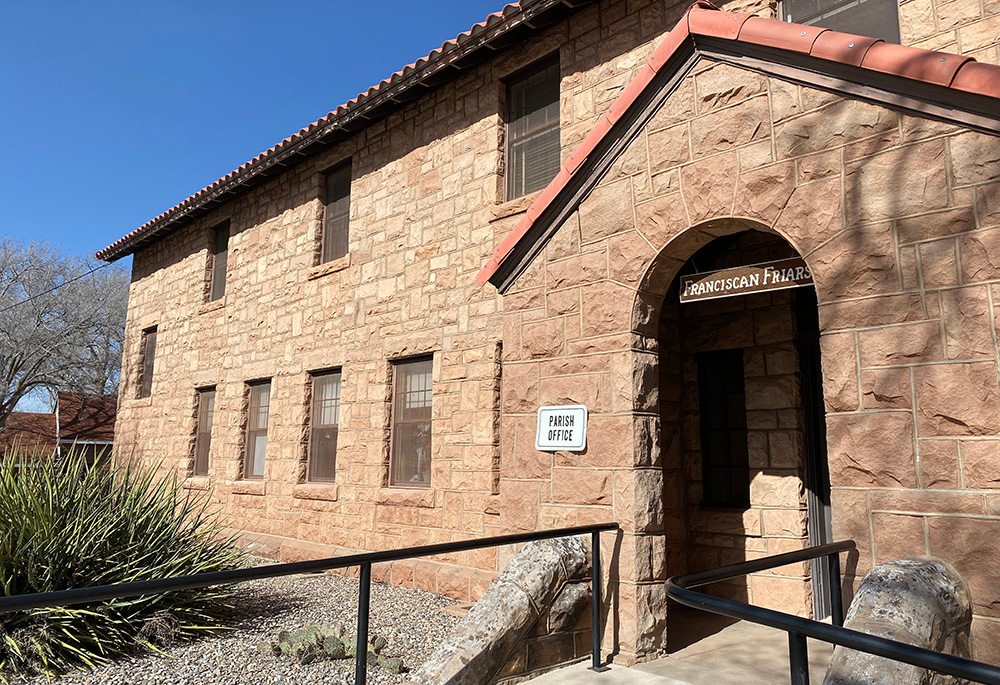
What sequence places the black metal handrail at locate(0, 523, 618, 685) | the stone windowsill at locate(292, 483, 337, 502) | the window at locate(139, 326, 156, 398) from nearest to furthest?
the black metal handrail at locate(0, 523, 618, 685), the stone windowsill at locate(292, 483, 337, 502), the window at locate(139, 326, 156, 398)

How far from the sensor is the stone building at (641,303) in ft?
11.6

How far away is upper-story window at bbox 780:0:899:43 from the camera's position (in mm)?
5609

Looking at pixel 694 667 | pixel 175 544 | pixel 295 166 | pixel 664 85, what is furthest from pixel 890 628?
pixel 295 166

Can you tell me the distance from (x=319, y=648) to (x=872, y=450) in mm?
4125

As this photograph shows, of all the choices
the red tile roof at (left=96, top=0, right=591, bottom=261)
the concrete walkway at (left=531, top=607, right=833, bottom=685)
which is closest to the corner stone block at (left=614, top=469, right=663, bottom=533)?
the concrete walkway at (left=531, top=607, right=833, bottom=685)

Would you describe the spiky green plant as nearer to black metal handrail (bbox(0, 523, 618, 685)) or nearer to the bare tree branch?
black metal handrail (bbox(0, 523, 618, 685))

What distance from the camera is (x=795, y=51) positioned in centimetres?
408

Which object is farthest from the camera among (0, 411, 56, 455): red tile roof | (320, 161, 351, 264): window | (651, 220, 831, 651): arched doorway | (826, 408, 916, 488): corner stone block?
(0, 411, 56, 455): red tile roof

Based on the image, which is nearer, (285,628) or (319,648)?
(319,648)

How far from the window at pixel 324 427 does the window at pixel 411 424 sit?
1.33 m

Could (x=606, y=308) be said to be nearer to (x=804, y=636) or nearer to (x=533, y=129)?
(x=804, y=636)

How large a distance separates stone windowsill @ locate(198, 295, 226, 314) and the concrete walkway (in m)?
10.1

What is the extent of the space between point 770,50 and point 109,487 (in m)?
6.84

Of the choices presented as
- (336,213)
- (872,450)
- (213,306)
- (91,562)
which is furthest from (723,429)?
(213,306)
